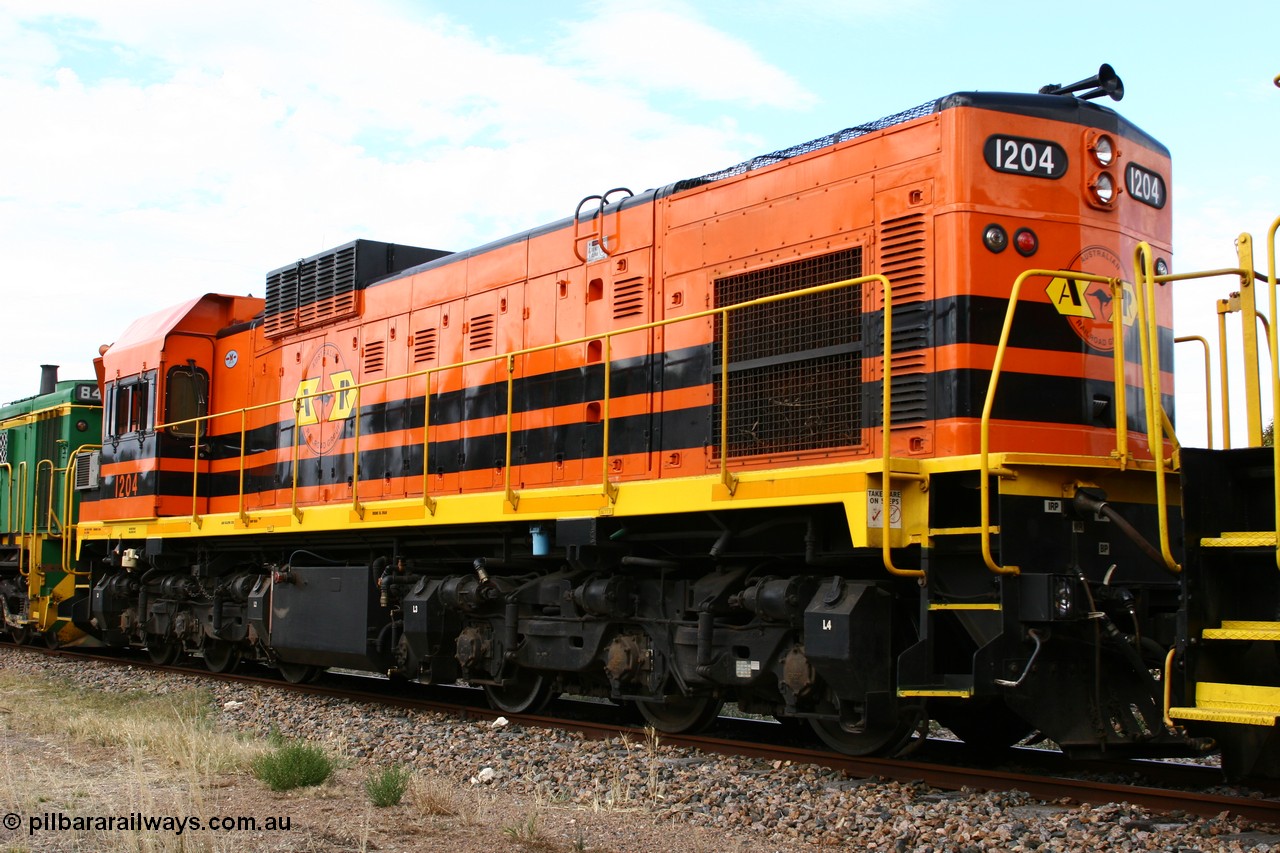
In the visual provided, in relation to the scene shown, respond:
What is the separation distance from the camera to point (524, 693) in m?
10.0

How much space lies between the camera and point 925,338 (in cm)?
723

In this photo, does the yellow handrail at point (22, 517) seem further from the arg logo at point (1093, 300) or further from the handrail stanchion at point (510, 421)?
the arg logo at point (1093, 300)

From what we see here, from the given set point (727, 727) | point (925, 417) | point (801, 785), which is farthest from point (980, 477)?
point (727, 727)

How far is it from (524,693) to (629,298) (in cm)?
334

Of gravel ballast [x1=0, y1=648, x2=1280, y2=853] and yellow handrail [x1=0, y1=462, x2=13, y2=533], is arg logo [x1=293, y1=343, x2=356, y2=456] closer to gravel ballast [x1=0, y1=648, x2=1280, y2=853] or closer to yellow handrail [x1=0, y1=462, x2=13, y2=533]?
gravel ballast [x1=0, y1=648, x2=1280, y2=853]

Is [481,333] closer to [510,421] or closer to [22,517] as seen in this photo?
[510,421]

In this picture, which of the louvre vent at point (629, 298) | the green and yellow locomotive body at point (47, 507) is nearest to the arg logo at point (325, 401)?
the louvre vent at point (629, 298)

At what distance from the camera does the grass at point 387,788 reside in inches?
252

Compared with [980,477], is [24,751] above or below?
below

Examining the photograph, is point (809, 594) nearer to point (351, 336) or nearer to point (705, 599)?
point (705, 599)

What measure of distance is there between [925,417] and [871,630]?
1277 mm

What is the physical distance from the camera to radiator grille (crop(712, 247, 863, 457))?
24.9 feet

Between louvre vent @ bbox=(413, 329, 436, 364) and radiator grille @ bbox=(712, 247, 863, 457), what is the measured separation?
373 centimetres

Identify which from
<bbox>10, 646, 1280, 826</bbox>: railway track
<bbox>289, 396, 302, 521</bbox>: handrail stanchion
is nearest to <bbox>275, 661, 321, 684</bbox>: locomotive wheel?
<bbox>289, 396, 302, 521</bbox>: handrail stanchion
